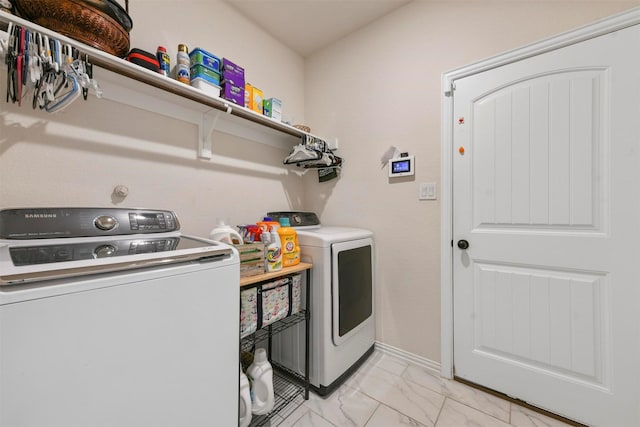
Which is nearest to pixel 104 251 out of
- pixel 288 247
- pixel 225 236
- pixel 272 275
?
pixel 225 236

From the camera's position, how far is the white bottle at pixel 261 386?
4.12ft

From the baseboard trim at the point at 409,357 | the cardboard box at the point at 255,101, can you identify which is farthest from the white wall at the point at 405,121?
the cardboard box at the point at 255,101

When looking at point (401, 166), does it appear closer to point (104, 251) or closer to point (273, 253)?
point (273, 253)

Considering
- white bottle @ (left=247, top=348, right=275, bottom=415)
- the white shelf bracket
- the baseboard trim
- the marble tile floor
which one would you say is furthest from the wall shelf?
the baseboard trim

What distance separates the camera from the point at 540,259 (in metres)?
1.41

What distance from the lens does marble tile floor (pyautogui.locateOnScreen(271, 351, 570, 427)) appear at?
134cm

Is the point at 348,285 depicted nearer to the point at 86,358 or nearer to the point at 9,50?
the point at 86,358

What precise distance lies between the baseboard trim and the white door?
17cm

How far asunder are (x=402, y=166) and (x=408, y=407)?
1.55 meters

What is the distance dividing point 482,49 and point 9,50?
2287 millimetres

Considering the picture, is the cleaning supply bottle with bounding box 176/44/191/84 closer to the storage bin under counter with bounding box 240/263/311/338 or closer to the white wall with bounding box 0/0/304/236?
the white wall with bounding box 0/0/304/236

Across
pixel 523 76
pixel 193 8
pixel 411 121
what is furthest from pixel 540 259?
pixel 193 8

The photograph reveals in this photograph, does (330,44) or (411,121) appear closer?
(411,121)

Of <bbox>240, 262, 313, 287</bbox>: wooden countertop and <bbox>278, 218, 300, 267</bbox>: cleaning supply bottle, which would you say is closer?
<bbox>240, 262, 313, 287</bbox>: wooden countertop
